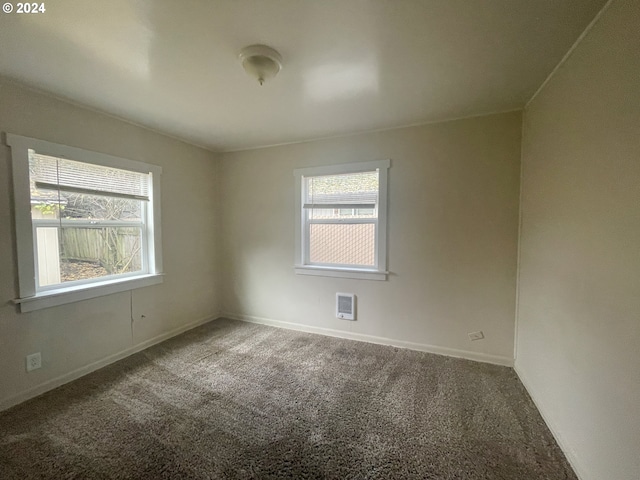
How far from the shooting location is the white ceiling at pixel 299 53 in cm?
137

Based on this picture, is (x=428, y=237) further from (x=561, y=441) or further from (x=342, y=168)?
(x=561, y=441)

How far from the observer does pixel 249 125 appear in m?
2.92

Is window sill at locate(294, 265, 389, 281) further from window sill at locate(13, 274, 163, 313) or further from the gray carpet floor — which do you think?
window sill at locate(13, 274, 163, 313)

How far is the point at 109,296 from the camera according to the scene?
2.70m

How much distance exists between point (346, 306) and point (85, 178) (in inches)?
113

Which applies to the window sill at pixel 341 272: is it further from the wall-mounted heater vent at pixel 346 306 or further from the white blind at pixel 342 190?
the white blind at pixel 342 190

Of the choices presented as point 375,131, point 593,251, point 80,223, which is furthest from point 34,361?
point 593,251

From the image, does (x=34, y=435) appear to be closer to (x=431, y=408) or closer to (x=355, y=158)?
(x=431, y=408)

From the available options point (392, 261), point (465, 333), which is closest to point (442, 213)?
point (392, 261)

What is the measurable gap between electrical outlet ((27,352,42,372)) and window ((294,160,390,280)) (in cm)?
242

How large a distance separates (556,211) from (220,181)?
3709 mm

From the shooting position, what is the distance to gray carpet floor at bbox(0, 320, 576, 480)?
1546 millimetres

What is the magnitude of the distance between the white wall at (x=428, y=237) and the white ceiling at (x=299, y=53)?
14.4 inches

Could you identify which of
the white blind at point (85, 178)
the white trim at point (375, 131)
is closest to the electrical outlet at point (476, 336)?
the white trim at point (375, 131)
